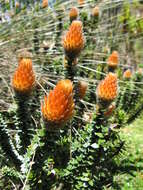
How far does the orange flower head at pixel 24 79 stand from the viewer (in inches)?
54.7

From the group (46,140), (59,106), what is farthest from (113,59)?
(59,106)

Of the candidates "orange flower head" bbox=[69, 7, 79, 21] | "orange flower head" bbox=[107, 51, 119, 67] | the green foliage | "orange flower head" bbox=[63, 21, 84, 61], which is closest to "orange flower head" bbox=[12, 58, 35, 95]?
the green foliage

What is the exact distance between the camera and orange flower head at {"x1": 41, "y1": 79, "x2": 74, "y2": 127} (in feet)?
4.08

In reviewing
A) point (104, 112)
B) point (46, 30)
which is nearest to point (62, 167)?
point (104, 112)

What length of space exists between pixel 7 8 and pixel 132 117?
5.92 ft

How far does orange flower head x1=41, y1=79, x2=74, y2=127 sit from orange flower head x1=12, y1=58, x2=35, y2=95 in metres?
0.15

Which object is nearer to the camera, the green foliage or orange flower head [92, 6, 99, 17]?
the green foliage

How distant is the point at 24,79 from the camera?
139 cm

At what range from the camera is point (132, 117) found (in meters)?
3.65

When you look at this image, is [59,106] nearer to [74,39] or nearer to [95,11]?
[74,39]

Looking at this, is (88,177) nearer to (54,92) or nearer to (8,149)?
(8,149)

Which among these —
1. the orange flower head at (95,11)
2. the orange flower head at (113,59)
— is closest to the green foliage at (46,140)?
the orange flower head at (95,11)

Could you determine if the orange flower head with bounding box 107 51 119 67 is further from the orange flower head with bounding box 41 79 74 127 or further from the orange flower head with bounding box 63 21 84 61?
the orange flower head with bounding box 41 79 74 127

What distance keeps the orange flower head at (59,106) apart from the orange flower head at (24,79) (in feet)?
0.51
